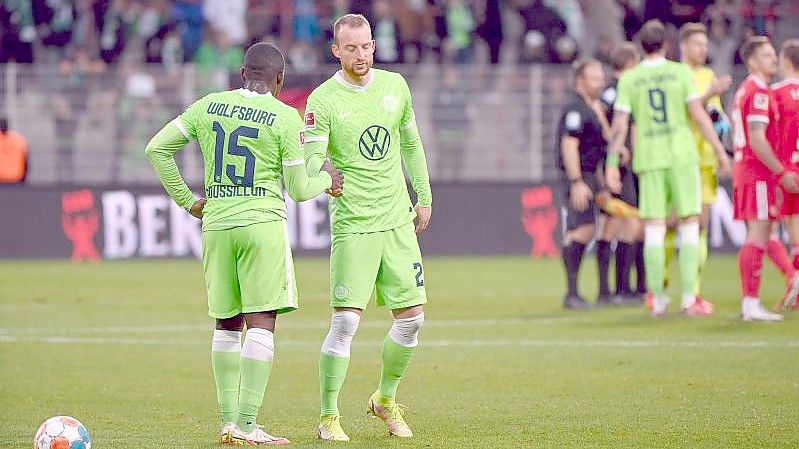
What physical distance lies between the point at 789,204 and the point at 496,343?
282 centimetres

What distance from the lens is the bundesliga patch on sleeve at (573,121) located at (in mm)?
14484

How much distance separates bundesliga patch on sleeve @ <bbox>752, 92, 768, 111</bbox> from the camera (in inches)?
488

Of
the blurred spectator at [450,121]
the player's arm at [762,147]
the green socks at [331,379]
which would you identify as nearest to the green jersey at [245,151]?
the green socks at [331,379]

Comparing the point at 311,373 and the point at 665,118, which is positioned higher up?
the point at 665,118

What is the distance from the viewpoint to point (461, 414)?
8508mm

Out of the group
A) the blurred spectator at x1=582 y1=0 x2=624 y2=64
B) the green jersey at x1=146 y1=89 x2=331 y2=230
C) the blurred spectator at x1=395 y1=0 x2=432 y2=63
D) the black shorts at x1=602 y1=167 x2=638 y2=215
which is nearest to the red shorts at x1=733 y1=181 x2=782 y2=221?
the black shorts at x1=602 y1=167 x2=638 y2=215

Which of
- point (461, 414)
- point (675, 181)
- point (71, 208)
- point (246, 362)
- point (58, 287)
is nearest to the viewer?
point (246, 362)

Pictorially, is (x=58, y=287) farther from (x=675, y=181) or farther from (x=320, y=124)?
(x=320, y=124)

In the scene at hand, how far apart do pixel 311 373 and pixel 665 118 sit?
4.43 meters


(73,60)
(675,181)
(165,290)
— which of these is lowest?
(165,290)

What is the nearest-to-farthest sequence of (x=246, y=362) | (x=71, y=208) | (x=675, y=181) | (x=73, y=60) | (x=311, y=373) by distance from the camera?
(x=246, y=362)
(x=311, y=373)
(x=675, y=181)
(x=71, y=208)
(x=73, y=60)

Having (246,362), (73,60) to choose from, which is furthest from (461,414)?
(73,60)

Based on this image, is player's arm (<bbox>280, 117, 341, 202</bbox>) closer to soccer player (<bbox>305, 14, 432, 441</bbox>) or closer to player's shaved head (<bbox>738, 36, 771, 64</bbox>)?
soccer player (<bbox>305, 14, 432, 441</bbox>)

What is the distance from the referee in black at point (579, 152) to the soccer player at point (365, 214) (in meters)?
6.76
